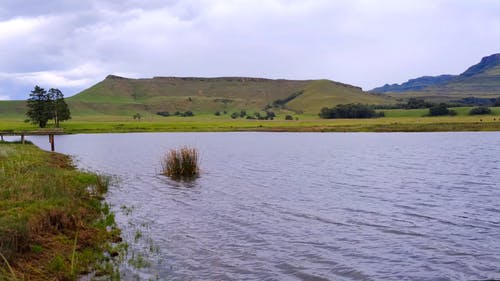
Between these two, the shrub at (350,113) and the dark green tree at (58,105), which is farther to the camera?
the shrub at (350,113)

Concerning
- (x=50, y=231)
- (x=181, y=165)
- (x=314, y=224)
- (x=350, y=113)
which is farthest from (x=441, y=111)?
(x=50, y=231)

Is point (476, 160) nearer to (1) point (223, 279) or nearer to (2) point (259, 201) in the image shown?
(2) point (259, 201)

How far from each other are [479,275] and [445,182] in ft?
58.6

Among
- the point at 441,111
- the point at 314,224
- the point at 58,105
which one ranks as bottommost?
the point at 314,224

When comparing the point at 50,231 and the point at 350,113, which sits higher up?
the point at 350,113

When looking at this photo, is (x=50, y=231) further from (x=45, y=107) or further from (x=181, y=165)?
(x=45, y=107)

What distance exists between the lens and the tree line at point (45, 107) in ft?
363

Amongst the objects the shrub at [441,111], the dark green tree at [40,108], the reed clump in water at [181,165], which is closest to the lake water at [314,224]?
the reed clump in water at [181,165]

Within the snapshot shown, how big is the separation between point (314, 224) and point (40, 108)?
346 ft

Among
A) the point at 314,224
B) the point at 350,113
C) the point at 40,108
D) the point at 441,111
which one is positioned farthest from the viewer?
the point at 350,113

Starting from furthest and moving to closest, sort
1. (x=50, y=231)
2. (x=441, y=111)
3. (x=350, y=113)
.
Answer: (x=350, y=113)
(x=441, y=111)
(x=50, y=231)

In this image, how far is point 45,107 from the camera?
11138cm

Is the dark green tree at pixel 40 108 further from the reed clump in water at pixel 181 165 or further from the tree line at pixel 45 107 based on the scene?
the reed clump in water at pixel 181 165

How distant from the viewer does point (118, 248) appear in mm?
14734
